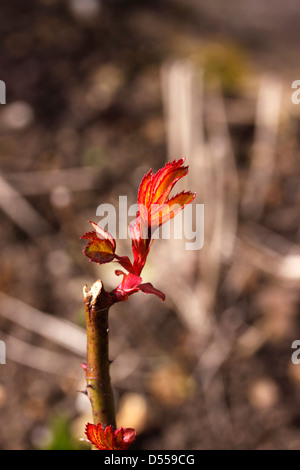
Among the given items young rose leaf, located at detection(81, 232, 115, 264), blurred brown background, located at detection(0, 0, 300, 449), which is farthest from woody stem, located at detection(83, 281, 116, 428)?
blurred brown background, located at detection(0, 0, 300, 449)

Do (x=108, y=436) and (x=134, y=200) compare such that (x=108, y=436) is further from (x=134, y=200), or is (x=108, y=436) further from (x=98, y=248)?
(x=134, y=200)

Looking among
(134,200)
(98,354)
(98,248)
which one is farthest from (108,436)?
(134,200)

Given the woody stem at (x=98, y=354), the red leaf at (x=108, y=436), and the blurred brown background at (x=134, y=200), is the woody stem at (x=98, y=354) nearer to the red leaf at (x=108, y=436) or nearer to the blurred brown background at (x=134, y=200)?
the red leaf at (x=108, y=436)

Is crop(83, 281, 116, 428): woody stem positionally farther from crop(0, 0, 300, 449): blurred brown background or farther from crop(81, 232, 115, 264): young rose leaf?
crop(0, 0, 300, 449): blurred brown background

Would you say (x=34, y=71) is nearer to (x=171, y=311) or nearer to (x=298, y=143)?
(x=298, y=143)
